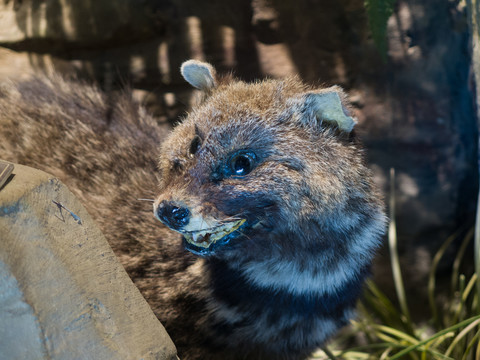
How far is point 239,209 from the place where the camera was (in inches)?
77.9

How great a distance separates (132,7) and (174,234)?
1927mm

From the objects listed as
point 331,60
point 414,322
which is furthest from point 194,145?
point 414,322

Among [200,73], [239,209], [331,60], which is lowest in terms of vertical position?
[331,60]

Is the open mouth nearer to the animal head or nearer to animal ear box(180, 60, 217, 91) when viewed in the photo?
the animal head

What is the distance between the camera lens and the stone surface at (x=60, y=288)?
5.33ft

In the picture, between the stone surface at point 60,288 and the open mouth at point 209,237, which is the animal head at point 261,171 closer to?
the open mouth at point 209,237

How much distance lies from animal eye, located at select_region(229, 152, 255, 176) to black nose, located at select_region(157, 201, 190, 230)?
26 centimetres

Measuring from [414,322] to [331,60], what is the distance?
2.09 metres

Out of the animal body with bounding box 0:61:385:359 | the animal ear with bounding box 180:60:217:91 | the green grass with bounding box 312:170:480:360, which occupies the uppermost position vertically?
the animal ear with bounding box 180:60:217:91

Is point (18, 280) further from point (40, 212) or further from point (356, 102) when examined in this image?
point (356, 102)

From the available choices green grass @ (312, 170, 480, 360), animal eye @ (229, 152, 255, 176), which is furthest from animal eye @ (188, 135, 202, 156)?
green grass @ (312, 170, 480, 360)

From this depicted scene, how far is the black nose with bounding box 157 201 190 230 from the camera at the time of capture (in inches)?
75.6

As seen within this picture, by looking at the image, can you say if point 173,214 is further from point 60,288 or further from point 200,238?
point 60,288

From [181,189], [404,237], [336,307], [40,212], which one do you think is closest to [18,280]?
[40,212]
